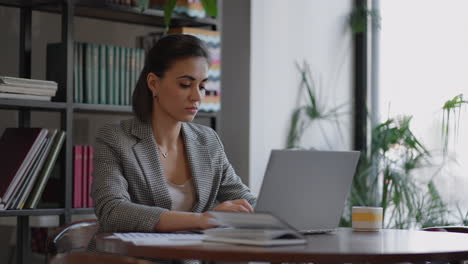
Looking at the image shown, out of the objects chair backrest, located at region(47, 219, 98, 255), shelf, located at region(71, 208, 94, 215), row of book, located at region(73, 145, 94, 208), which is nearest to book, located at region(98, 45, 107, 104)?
row of book, located at region(73, 145, 94, 208)

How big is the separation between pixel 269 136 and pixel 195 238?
7.92ft

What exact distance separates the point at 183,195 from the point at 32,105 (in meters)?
1.00

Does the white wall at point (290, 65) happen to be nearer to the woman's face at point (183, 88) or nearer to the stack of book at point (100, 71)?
the stack of book at point (100, 71)

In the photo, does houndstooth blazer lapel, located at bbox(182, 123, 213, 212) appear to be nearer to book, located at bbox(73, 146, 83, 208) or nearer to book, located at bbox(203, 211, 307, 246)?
book, located at bbox(203, 211, 307, 246)

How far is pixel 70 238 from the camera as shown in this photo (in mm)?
2639

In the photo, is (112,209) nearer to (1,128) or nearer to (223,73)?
(1,128)

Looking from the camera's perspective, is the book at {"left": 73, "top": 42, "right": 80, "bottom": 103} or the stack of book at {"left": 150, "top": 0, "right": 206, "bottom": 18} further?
the stack of book at {"left": 150, "top": 0, "right": 206, "bottom": 18}

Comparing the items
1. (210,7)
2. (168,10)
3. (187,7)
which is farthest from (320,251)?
(187,7)

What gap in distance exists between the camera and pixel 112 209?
2.15 m

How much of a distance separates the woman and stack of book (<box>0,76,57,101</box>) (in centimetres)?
76

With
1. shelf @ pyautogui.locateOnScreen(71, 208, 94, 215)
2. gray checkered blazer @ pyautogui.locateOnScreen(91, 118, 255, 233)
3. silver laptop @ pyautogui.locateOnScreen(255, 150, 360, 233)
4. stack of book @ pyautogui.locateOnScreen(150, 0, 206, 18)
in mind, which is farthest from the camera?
stack of book @ pyautogui.locateOnScreen(150, 0, 206, 18)

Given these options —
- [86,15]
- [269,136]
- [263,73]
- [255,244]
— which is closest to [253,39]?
[263,73]

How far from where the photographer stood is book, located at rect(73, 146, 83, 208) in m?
3.29

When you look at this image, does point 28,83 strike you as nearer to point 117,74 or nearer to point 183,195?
point 117,74
